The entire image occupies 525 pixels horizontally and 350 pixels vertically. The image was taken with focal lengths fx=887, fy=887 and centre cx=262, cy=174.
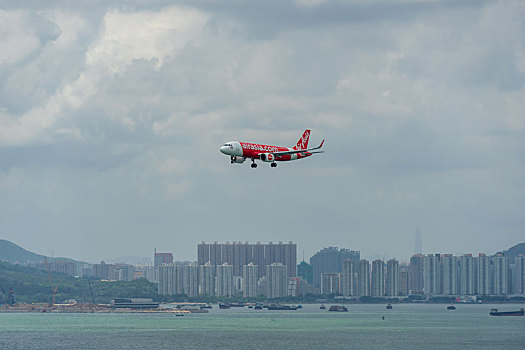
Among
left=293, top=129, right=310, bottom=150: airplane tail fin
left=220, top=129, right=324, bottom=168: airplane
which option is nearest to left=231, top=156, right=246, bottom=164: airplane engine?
left=220, top=129, right=324, bottom=168: airplane

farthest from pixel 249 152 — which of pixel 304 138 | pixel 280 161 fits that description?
pixel 304 138

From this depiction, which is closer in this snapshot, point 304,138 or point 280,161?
point 280,161

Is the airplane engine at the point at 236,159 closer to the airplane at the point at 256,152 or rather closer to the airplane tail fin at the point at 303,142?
the airplane at the point at 256,152

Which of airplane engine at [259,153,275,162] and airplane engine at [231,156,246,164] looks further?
airplane engine at [259,153,275,162]

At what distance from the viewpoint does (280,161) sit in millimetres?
139125

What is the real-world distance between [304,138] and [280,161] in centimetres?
1515

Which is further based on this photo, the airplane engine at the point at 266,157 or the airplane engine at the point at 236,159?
the airplane engine at the point at 266,157

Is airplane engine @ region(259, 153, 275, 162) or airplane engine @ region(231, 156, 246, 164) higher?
airplane engine @ region(259, 153, 275, 162)

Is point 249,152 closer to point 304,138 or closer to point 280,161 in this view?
point 280,161

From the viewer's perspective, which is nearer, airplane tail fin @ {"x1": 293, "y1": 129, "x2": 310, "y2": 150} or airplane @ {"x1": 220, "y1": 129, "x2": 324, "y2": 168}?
airplane @ {"x1": 220, "y1": 129, "x2": 324, "y2": 168}

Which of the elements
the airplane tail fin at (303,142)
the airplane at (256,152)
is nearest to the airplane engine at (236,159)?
the airplane at (256,152)

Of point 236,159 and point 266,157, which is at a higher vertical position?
point 266,157

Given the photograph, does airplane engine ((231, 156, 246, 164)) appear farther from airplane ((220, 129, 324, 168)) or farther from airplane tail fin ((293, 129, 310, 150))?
airplane tail fin ((293, 129, 310, 150))

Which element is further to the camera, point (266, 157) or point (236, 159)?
point (266, 157)
